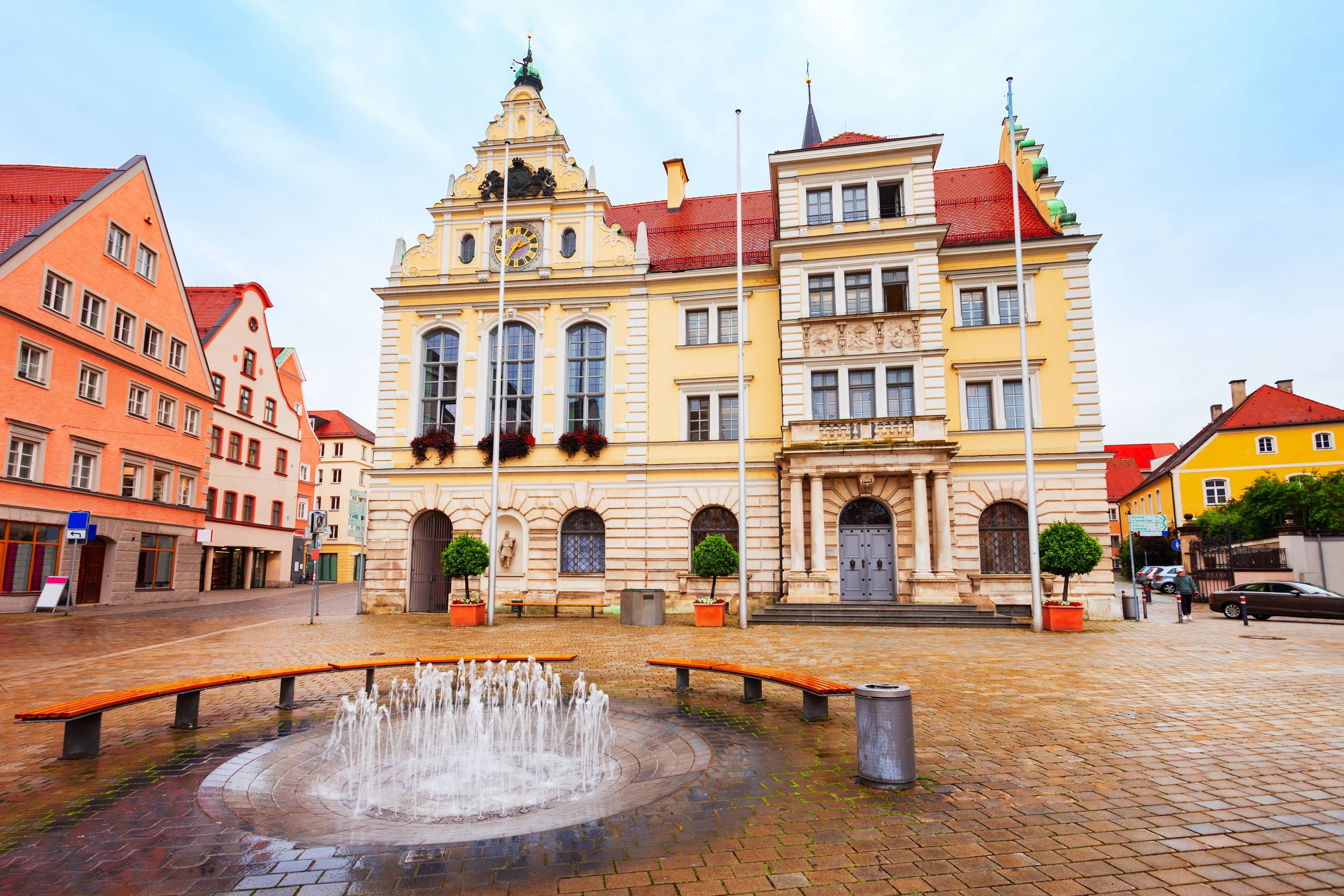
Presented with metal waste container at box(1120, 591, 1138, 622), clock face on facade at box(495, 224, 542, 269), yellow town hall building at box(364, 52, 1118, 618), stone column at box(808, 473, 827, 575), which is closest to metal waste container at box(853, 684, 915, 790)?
yellow town hall building at box(364, 52, 1118, 618)

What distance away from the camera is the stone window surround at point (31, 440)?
24375 mm

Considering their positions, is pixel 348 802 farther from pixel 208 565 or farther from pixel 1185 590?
pixel 208 565

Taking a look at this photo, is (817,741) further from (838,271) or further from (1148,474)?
(1148,474)

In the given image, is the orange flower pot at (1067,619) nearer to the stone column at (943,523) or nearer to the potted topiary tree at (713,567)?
the stone column at (943,523)

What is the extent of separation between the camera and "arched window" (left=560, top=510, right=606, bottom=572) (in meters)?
26.9

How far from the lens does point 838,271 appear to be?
25.6m

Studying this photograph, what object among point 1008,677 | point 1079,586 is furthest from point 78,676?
point 1079,586

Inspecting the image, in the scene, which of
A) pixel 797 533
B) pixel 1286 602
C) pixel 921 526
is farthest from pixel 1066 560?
pixel 1286 602

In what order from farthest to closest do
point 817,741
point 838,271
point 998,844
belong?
point 838,271, point 817,741, point 998,844

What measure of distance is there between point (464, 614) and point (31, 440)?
17.3m

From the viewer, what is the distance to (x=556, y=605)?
2631cm

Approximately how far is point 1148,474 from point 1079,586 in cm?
6070

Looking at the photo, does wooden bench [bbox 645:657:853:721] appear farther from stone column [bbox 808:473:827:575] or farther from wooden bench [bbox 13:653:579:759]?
stone column [bbox 808:473:827:575]

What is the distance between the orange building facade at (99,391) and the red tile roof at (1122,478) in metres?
80.0
